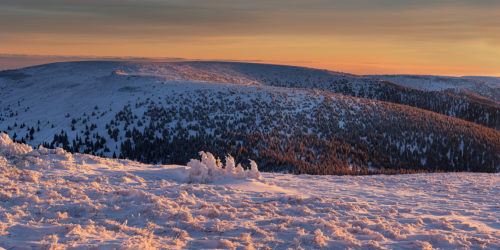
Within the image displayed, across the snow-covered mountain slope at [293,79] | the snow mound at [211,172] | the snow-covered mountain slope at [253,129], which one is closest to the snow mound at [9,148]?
the snow mound at [211,172]

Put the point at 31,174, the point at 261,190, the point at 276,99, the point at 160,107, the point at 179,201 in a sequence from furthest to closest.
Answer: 1. the point at 276,99
2. the point at 160,107
3. the point at 261,190
4. the point at 31,174
5. the point at 179,201

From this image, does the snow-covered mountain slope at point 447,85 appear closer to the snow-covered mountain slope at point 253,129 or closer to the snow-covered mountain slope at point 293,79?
the snow-covered mountain slope at point 293,79

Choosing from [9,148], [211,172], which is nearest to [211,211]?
[211,172]

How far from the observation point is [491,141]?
40.9 m

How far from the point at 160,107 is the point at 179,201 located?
99.2ft

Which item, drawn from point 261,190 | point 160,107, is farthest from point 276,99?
point 261,190

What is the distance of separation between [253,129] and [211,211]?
24.3 m

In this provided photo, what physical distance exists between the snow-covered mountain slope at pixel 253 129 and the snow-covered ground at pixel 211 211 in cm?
1165

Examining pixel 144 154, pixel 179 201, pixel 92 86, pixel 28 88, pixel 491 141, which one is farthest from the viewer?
pixel 28 88

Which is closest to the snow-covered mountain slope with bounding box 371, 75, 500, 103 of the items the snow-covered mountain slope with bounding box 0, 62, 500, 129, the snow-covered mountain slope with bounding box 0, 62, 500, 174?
the snow-covered mountain slope with bounding box 0, 62, 500, 129

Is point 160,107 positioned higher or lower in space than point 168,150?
higher

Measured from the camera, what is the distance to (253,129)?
3188cm

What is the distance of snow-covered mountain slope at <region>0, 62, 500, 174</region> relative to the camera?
26906mm

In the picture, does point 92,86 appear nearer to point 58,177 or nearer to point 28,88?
point 28,88
